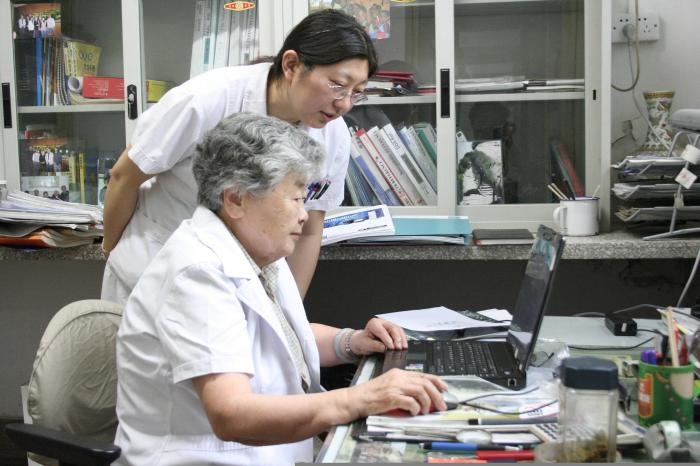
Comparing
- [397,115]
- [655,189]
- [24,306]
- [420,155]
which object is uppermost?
[397,115]

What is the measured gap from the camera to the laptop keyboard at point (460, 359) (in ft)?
4.91

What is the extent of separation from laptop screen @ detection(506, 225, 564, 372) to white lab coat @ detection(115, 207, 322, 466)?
1.36ft

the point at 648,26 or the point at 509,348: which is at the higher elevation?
the point at 648,26

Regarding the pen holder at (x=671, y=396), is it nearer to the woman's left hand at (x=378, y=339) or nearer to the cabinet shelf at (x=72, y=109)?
the woman's left hand at (x=378, y=339)

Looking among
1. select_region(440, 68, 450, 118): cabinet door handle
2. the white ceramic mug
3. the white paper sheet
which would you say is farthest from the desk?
select_region(440, 68, 450, 118): cabinet door handle

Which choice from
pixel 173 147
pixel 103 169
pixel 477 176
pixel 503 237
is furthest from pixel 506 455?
pixel 103 169

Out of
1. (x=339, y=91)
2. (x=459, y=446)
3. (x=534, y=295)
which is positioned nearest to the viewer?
(x=459, y=446)

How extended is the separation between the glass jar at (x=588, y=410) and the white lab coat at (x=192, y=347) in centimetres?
50

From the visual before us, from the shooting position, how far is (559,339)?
1.75 metres

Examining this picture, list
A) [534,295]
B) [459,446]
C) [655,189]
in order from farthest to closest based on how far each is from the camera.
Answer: [655,189] → [534,295] → [459,446]

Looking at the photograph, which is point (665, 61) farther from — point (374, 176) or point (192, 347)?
point (192, 347)

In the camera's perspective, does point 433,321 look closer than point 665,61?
Yes

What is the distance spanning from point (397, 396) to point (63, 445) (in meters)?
0.53

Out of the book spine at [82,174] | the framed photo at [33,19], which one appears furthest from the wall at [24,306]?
the framed photo at [33,19]
